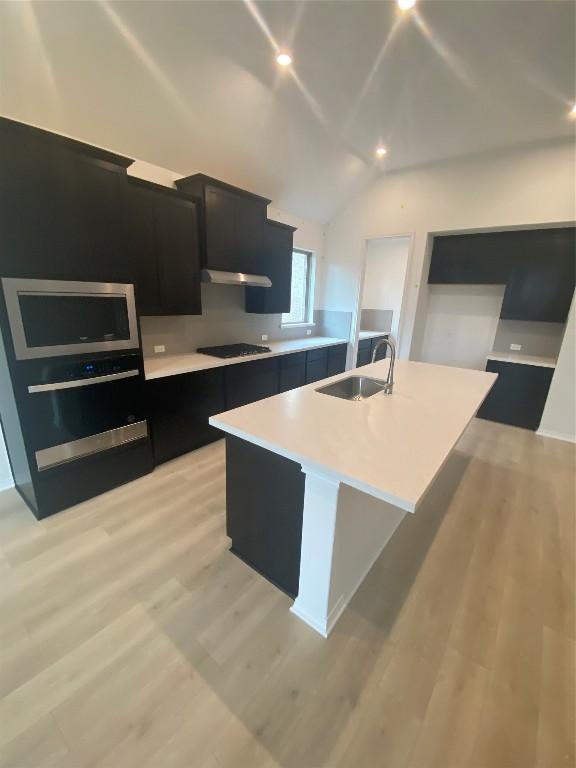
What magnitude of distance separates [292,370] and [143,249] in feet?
6.94

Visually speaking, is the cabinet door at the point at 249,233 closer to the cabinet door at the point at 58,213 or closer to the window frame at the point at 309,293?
the cabinet door at the point at 58,213

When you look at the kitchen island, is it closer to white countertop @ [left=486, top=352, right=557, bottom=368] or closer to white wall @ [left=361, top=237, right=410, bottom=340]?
white countertop @ [left=486, top=352, right=557, bottom=368]

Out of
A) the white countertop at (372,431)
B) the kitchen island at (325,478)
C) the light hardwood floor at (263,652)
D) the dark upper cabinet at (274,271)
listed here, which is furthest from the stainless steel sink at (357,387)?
the dark upper cabinet at (274,271)

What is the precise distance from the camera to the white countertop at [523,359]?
3475 millimetres

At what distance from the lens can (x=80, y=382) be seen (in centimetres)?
192

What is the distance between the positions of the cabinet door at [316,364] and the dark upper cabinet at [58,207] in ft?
8.58

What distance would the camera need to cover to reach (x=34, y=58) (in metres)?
1.66

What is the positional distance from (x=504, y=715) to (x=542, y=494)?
1.84m

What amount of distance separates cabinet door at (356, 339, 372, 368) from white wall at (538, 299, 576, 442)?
252cm

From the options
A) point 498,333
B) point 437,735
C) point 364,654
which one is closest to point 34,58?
point 364,654

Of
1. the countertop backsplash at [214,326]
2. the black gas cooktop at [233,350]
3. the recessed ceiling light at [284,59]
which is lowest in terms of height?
the black gas cooktop at [233,350]

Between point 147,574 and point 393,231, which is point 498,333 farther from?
point 147,574

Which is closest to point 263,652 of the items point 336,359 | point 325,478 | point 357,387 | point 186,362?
point 325,478

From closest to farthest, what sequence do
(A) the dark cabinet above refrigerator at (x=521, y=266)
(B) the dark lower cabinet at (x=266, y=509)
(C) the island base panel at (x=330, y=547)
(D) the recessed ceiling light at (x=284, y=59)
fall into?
(C) the island base panel at (x=330, y=547) < (B) the dark lower cabinet at (x=266, y=509) < (D) the recessed ceiling light at (x=284, y=59) < (A) the dark cabinet above refrigerator at (x=521, y=266)
